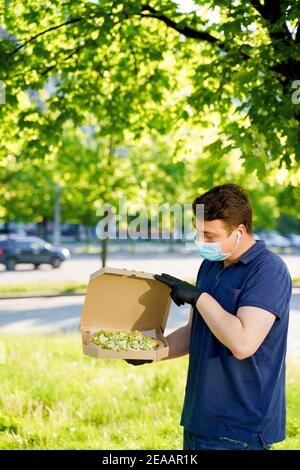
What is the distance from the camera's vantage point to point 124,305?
10.9ft

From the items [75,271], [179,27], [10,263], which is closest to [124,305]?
[179,27]

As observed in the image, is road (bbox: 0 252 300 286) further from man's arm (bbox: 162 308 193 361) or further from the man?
the man

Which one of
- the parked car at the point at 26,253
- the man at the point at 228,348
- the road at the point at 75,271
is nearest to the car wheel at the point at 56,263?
the parked car at the point at 26,253

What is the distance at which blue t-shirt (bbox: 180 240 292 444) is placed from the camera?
2668 millimetres

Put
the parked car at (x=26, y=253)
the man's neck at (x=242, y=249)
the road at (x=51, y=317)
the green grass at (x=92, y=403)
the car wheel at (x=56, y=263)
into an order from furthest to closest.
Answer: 1. the car wheel at (x=56, y=263)
2. the parked car at (x=26, y=253)
3. the road at (x=51, y=317)
4. the green grass at (x=92, y=403)
5. the man's neck at (x=242, y=249)

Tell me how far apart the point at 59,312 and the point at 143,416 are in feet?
34.9

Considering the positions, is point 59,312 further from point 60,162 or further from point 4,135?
point 4,135

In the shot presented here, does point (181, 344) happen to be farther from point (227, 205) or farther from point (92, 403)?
point (92, 403)

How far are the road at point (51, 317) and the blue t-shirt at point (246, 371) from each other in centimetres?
783

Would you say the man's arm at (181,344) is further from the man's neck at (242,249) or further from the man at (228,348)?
the man's neck at (242,249)

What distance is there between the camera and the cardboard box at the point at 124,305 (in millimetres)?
3219

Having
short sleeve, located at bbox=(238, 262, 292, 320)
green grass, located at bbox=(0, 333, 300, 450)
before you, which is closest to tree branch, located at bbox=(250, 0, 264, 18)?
short sleeve, located at bbox=(238, 262, 292, 320)

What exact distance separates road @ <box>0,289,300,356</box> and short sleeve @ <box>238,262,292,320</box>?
26.1ft
